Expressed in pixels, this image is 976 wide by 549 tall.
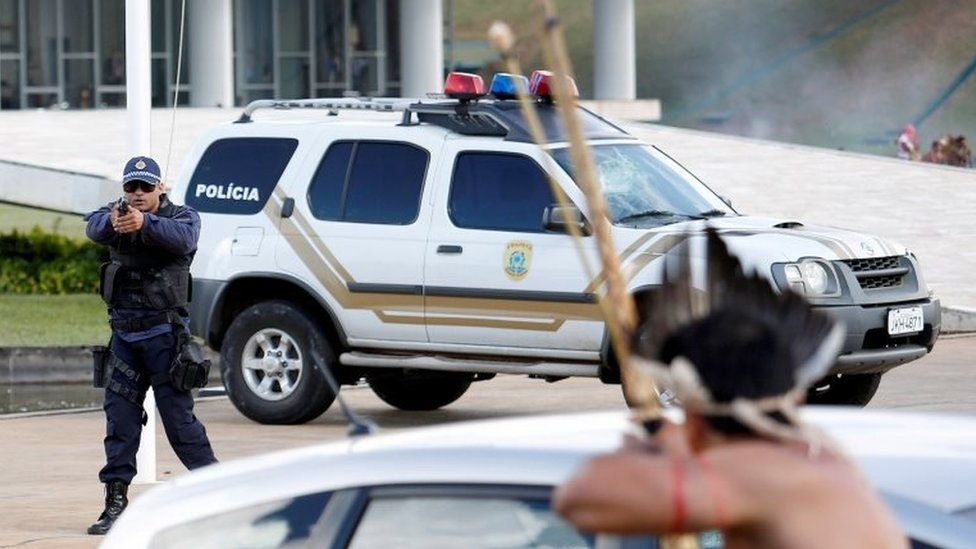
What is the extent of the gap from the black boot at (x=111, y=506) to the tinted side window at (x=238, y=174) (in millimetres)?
4255

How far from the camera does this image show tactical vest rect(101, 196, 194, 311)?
9609 mm

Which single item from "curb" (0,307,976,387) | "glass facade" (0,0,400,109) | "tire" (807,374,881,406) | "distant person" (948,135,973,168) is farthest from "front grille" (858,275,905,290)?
"glass facade" (0,0,400,109)

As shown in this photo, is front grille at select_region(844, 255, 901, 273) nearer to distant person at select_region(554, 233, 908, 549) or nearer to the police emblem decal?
the police emblem decal

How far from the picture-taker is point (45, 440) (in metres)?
13.2

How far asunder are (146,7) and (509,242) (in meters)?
2.93

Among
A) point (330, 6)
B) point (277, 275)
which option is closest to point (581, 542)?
point (277, 275)

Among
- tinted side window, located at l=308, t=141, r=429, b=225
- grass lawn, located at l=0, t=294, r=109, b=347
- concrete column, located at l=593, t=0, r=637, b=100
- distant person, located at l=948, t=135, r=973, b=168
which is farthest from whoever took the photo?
concrete column, located at l=593, t=0, r=637, b=100

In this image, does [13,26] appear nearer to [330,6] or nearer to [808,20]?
[330,6]

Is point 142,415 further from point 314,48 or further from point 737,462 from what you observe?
point 314,48

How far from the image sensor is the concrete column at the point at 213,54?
47.1m

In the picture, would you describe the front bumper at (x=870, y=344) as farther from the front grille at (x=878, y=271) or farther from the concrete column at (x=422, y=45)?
the concrete column at (x=422, y=45)

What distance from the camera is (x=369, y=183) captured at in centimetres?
1314

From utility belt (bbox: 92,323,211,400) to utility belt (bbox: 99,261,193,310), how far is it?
214 millimetres

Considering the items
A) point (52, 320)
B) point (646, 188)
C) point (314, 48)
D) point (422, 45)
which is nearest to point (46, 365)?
point (52, 320)
